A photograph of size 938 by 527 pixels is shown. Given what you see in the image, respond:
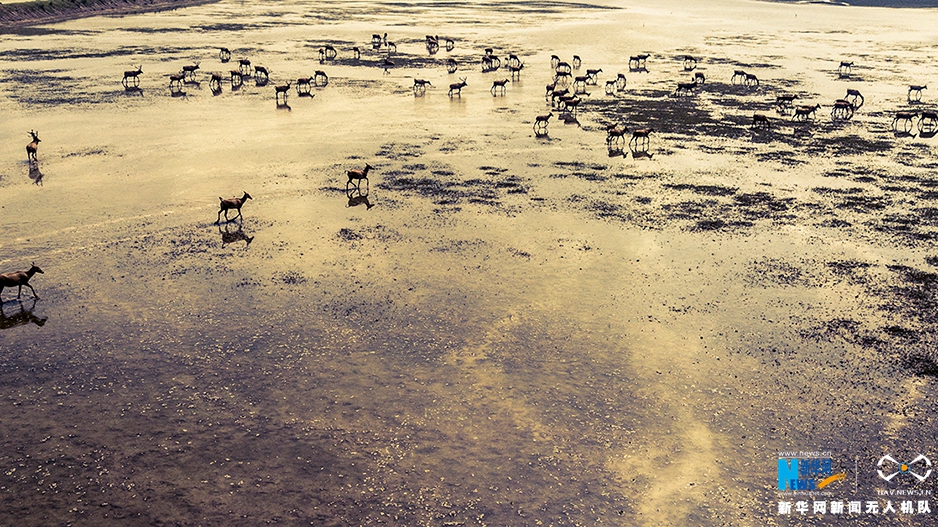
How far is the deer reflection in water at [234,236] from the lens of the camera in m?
23.2

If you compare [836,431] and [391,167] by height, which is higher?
[391,167]

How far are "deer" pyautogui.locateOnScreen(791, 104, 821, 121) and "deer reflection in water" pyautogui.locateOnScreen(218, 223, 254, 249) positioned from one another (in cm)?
3059

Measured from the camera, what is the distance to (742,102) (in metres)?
46.0

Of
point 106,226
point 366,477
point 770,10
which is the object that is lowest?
point 366,477

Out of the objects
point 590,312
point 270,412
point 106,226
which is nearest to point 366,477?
point 270,412

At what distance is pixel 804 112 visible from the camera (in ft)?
129

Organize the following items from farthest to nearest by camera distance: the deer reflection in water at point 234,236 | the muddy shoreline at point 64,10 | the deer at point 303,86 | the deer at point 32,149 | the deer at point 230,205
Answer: the muddy shoreline at point 64,10 < the deer at point 303,86 < the deer at point 32,149 < the deer at point 230,205 < the deer reflection in water at point 234,236

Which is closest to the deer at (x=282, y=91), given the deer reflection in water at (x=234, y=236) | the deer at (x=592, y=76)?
the deer at (x=592, y=76)

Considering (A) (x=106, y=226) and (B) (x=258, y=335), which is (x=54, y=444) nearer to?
(B) (x=258, y=335)

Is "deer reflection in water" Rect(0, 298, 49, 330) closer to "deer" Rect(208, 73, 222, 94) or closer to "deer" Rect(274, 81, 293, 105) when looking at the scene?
"deer" Rect(274, 81, 293, 105)

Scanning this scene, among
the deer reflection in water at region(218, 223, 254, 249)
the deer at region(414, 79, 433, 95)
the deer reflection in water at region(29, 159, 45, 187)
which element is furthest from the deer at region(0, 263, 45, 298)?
the deer at region(414, 79, 433, 95)

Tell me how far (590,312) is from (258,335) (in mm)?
8437

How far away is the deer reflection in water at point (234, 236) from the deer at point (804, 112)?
3059cm

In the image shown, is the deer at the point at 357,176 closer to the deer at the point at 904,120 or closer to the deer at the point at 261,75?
the deer at the point at 261,75
